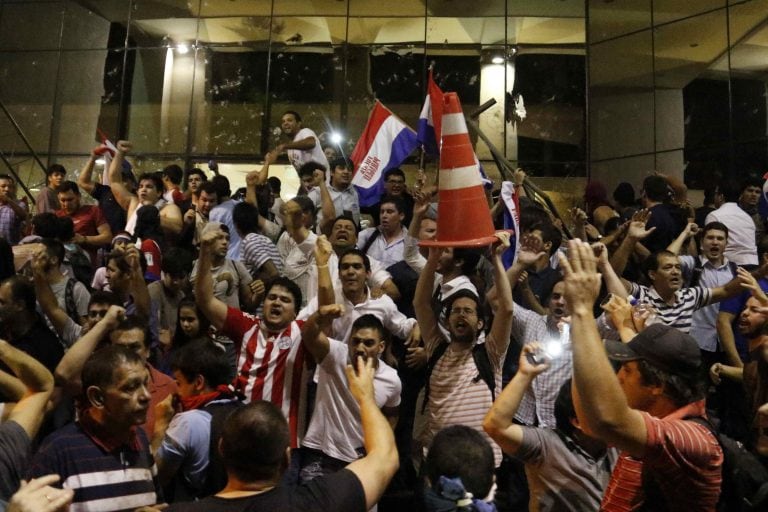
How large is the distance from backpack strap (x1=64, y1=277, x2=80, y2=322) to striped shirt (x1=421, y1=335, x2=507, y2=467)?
305cm

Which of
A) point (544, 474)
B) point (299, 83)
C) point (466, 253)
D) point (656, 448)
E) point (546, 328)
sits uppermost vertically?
point (299, 83)

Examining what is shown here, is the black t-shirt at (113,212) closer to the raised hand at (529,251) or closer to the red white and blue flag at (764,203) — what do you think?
the raised hand at (529,251)

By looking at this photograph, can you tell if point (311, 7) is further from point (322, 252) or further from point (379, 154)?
point (322, 252)

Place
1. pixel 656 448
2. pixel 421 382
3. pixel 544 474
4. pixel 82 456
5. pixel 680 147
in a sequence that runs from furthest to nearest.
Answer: pixel 680 147 < pixel 421 382 < pixel 544 474 < pixel 82 456 < pixel 656 448

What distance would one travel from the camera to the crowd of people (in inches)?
114

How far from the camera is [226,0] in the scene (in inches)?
692

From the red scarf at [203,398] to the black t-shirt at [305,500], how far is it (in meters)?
1.58

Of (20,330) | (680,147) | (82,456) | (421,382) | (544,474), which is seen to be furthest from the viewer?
(680,147)

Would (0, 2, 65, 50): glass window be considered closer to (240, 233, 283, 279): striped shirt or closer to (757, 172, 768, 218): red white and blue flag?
(240, 233, 283, 279): striped shirt

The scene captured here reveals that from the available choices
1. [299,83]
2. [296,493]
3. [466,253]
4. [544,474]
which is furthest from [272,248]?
Result: [299,83]

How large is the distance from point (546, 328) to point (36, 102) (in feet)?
49.2

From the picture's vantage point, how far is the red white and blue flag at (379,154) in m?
9.30

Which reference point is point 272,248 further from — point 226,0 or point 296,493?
point 226,0

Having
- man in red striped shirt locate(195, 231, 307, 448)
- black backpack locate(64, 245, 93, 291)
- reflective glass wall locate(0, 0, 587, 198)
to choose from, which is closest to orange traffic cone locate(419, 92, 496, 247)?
man in red striped shirt locate(195, 231, 307, 448)
